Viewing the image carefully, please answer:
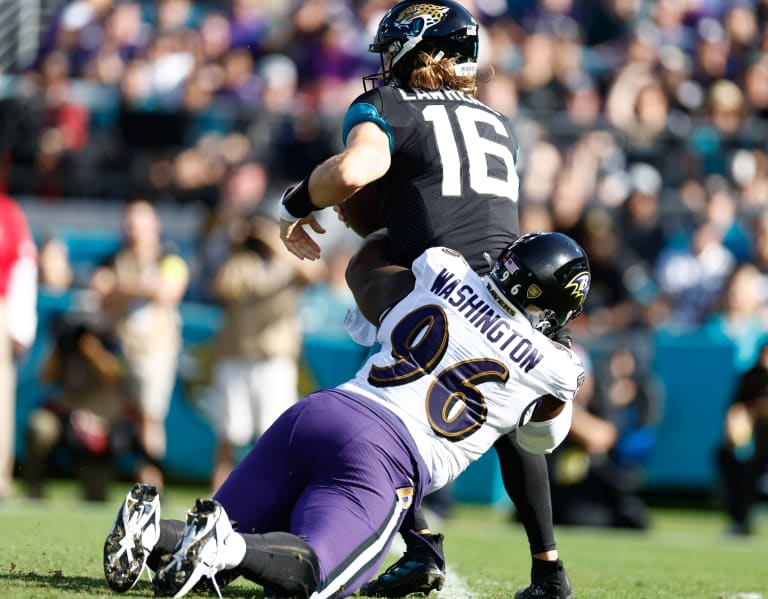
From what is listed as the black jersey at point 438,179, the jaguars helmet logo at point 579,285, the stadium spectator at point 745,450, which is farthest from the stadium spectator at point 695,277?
the jaguars helmet logo at point 579,285

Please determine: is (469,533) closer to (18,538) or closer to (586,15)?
(18,538)

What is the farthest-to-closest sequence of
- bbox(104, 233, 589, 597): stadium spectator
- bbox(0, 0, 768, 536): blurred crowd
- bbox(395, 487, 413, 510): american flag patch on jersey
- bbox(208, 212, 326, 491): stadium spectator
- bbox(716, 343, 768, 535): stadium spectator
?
bbox(0, 0, 768, 536): blurred crowd → bbox(208, 212, 326, 491): stadium spectator → bbox(716, 343, 768, 535): stadium spectator → bbox(395, 487, 413, 510): american flag patch on jersey → bbox(104, 233, 589, 597): stadium spectator

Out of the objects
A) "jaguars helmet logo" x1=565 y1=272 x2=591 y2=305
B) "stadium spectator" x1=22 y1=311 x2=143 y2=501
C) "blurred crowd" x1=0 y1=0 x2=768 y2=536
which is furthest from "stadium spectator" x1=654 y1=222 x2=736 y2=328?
"jaguars helmet logo" x1=565 y1=272 x2=591 y2=305

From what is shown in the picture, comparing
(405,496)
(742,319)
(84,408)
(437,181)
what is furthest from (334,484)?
(742,319)

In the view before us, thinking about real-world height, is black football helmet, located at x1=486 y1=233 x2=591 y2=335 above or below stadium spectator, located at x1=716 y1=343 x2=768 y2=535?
above

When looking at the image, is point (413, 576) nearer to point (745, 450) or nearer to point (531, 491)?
point (531, 491)

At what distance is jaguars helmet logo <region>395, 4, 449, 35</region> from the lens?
465cm

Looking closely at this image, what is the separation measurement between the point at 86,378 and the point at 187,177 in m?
3.76

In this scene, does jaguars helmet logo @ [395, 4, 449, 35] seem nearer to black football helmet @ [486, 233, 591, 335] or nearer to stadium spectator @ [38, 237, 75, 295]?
black football helmet @ [486, 233, 591, 335]

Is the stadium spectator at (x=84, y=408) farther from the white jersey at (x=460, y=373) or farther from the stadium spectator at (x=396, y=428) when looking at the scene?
the white jersey at (x=460, y=373)

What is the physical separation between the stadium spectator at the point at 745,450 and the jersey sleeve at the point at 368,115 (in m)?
6.00

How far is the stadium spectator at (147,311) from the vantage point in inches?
395

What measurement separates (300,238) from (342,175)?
60cm

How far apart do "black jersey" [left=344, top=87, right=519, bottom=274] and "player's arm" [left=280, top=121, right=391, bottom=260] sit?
112mm
